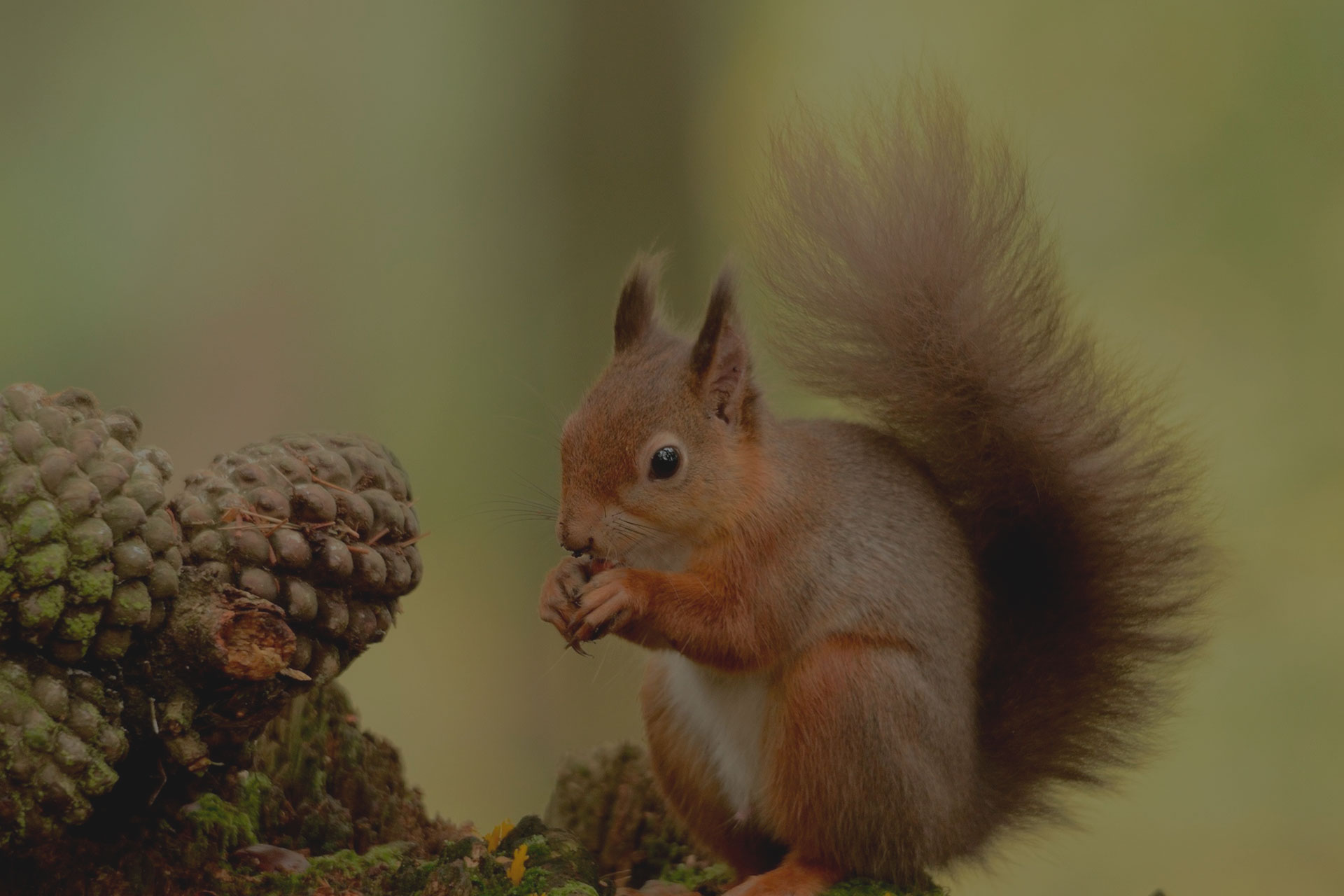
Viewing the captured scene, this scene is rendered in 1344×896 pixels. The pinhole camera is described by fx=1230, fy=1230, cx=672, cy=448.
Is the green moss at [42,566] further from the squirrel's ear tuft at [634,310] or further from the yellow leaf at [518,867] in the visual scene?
the squirrel's ear tuft at [634,310]

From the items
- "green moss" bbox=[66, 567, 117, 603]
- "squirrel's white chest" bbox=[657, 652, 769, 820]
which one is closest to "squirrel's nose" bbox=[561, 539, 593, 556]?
"squirrel's white chest" bbox=[657, 652, 769, 820]

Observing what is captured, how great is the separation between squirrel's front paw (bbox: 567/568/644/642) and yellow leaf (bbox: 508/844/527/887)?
0.84ft

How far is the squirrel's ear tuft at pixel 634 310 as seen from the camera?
5.41 ft

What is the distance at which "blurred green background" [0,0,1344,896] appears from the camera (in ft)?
8.57

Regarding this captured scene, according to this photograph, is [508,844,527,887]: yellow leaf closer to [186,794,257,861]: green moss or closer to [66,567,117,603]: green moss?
[186,794,257,861]: green moss

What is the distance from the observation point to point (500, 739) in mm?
2764

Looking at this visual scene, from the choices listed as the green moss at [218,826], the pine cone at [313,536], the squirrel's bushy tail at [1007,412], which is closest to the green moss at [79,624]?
the pine cone at [313,536]

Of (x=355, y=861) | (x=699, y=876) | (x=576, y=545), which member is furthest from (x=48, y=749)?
(x=699, y=876)

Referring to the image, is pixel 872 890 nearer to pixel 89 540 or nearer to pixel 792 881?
pixel 792 881

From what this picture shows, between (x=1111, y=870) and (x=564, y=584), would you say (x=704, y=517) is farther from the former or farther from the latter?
(x=1111, y=870)

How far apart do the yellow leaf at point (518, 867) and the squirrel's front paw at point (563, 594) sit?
27 cm

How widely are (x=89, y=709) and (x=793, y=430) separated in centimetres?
92

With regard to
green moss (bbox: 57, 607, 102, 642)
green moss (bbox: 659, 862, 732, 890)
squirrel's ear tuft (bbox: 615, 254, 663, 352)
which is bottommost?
green moss (bbox: 659, 862, 732, 890)

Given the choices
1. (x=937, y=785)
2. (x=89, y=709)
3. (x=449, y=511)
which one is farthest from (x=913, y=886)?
(x=449, y=511)
